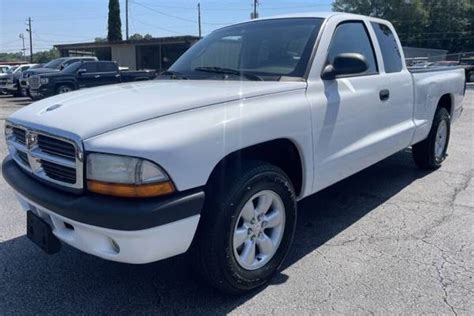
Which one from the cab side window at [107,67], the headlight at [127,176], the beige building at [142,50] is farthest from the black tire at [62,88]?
the beige building at [142,50]

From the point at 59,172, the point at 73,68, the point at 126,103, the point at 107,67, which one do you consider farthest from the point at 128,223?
the point at 107,67

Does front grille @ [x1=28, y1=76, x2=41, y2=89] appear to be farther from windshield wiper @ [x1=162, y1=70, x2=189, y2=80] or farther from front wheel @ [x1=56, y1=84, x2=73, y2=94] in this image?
windshield wiper @ [x1=162, y1=70, x2=189, y2=80]

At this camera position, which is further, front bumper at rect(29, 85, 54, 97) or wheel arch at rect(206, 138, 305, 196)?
front bumper at rect(29, 85, 54, 97)

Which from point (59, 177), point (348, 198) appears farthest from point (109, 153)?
point (348, 198)

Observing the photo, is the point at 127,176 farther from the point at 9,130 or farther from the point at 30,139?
the point at 9,130

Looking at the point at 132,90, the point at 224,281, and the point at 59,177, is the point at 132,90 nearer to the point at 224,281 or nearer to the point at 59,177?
the point at 59,177

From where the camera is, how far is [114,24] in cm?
5038

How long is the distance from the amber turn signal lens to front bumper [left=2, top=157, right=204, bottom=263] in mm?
31

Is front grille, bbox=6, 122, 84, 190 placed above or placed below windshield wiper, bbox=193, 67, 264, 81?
below

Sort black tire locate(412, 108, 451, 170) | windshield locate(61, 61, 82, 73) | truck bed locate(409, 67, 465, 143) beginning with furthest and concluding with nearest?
1. windshield locate(61, 61, 82, 73)
2. black tire locate(412, 108, 451, 170)
3. truck bed locate(409, 67, 465, 143)

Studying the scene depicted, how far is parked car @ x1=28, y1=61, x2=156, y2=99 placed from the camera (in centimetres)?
1730

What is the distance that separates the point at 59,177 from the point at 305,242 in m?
2.09

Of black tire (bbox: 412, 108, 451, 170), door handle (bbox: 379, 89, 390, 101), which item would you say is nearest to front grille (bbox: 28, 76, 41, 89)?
black tire (bbox: 412, 108, 451, 170)

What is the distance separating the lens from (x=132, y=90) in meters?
3.34
